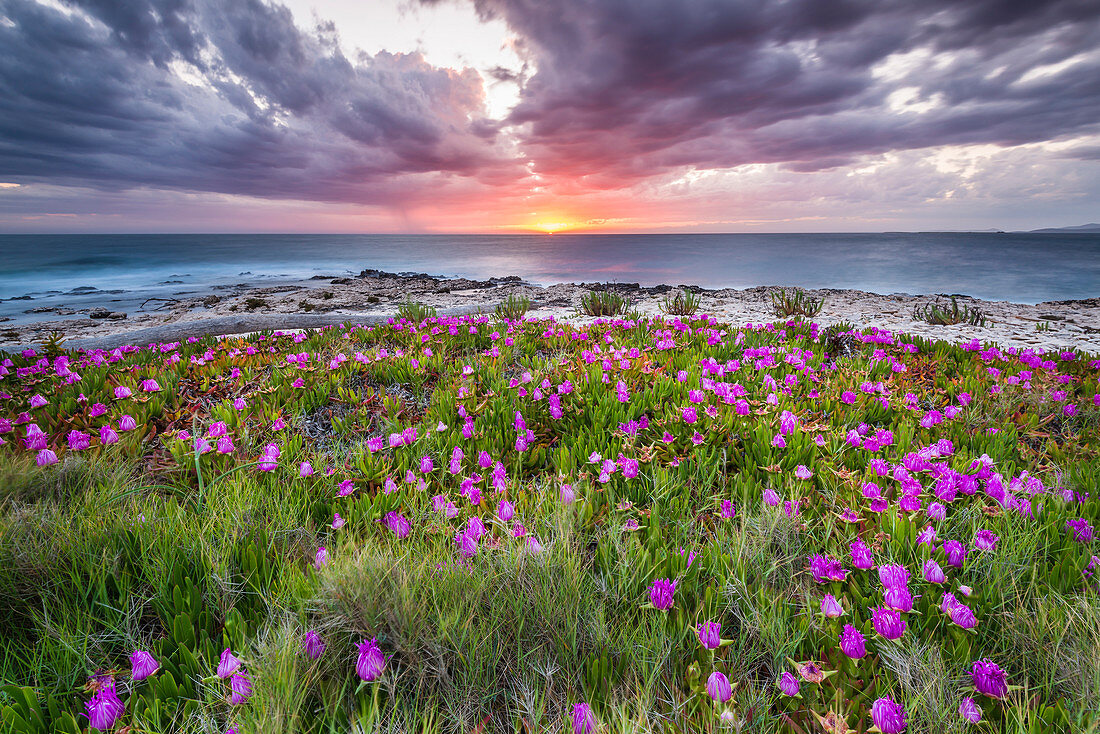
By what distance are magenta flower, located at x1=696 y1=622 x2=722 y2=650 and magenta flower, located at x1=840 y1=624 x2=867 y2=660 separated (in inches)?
13.1

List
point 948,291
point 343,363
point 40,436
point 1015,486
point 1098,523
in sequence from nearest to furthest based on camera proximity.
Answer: point 1098,523
point 1015,486
point 40,436
point 343,363
point 948,291

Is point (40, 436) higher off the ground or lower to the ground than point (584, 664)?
higher

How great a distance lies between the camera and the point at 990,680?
1158 mm

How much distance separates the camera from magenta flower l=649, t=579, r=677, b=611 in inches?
56.5

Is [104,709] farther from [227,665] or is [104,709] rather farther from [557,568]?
[557,568]

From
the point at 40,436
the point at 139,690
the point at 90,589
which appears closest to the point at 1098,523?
the point at 139,690

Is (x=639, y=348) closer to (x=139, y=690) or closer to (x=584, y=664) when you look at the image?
(x=584, y=664)

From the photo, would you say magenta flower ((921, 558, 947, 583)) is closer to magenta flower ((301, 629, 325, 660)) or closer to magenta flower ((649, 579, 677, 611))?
magenta flower ((649, 579, 677, 611))

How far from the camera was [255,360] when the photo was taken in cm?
423

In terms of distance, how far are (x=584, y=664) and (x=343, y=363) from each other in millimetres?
3418

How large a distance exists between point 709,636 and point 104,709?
152cm

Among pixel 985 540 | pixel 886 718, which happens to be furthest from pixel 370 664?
pixel 985 540

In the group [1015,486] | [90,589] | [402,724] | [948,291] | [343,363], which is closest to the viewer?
[402,724]

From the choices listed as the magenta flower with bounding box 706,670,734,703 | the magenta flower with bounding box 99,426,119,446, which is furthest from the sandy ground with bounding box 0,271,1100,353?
the magenta flower with bounding box 706,670,734,703
